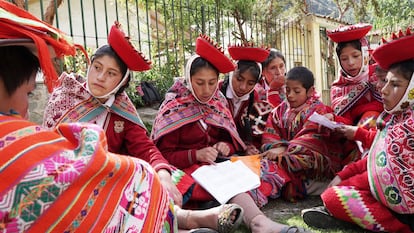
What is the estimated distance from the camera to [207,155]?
3.01 meters

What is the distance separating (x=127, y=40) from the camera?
113 inches

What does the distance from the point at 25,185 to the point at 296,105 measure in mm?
2802

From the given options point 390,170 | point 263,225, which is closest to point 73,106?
point 263,225

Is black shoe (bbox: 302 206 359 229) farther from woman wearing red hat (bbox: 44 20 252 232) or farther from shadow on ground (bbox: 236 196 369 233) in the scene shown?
woman wearing red hat (bbox: 44 20 252 232)

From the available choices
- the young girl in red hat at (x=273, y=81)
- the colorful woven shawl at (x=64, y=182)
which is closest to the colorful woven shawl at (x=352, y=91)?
the young girl in red hat at (x=273, y=81)

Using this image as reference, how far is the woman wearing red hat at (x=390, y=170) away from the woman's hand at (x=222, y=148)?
2.98 ft

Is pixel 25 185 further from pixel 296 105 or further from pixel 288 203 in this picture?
pixel 296 105

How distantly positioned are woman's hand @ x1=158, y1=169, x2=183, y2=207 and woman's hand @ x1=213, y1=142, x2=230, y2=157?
0.73 metres

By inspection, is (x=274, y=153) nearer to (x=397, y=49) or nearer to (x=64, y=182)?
(x=397, y=49)

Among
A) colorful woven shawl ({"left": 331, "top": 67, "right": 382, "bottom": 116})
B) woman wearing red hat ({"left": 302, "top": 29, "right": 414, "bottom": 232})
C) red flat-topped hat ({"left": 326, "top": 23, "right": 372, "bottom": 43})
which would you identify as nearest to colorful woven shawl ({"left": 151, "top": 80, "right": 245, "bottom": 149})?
colorful woven shawl ({"left": 331, "top": 67, "right": 382, "bottom": 116})

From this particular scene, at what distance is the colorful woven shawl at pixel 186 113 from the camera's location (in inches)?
129

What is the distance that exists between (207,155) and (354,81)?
167 cm

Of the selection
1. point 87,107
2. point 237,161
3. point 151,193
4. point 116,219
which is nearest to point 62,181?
point 116,219

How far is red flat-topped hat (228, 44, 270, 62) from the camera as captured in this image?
386 centimetres
